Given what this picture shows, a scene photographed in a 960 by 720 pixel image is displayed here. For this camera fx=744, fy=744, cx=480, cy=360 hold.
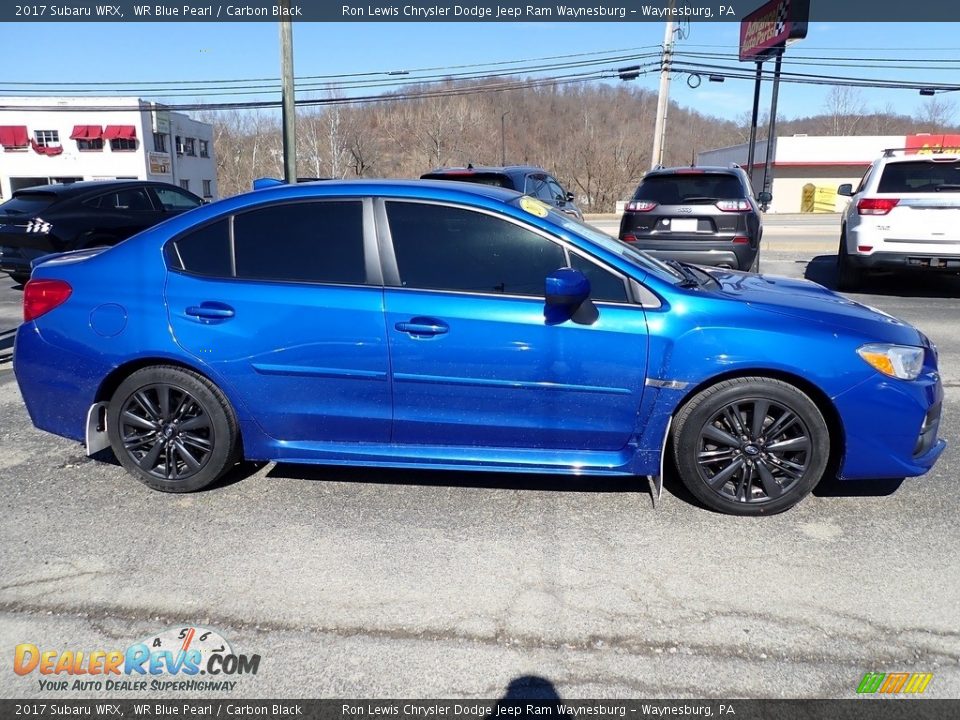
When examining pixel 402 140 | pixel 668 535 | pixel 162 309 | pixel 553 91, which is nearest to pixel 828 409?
pixel 668 535

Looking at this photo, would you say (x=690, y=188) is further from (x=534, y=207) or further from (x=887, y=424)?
(x=887, y=424)

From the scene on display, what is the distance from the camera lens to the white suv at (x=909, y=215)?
29.9 ft

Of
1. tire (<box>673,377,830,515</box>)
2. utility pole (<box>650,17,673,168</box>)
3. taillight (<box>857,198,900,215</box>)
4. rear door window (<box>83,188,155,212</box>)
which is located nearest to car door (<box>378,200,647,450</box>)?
tire (<box>673,377,830,515</box>)

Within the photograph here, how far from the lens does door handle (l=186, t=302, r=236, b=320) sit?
12.2ft

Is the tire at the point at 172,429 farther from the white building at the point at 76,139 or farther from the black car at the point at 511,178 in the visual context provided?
the white building at the point at 76,139

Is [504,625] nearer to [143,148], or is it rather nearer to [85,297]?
[85,297]

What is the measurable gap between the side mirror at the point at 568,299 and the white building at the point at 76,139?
5703 centimetres

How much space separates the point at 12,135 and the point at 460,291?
63.7 meters

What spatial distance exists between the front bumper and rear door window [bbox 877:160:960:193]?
275 inches

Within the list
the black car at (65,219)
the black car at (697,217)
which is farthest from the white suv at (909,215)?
the black car at (65,219)

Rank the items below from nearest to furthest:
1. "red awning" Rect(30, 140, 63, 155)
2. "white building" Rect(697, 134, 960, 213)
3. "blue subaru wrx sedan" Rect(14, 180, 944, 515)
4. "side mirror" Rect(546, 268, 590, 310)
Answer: "side mirror" Rect(546, 268, 590, 310) < "blue subaru wrx sedan" Rect(14, 180, 944, 515) < "white building" Rect(697, 134, 960, 213) < "red awning" Rect(30, 140, 63, 155)

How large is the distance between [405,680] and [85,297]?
2681 millimetres

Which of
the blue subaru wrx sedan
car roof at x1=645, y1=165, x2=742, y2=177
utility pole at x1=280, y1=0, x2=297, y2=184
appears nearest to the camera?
the blue subaru wrx sedan

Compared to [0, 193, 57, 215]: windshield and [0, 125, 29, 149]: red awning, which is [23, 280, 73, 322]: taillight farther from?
[0, 125, 29, 149]: red awning
